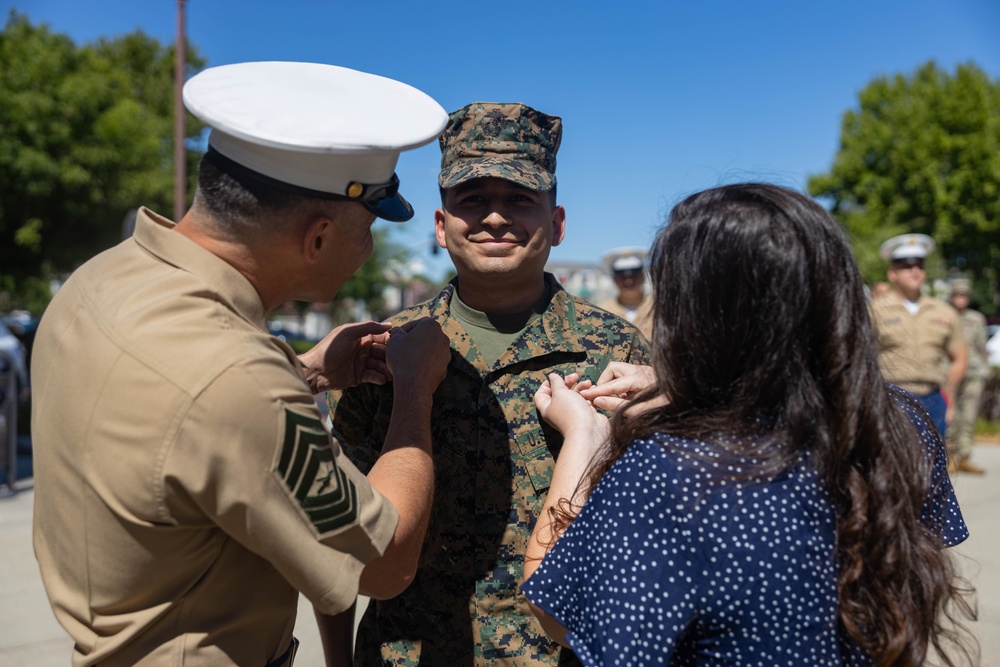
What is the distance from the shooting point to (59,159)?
16.3 meters

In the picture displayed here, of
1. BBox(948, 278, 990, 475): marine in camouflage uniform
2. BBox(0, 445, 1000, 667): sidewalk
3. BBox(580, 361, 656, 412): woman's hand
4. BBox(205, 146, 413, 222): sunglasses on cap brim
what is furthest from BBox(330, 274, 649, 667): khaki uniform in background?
BBox(948, 278, 990, 475): marine in camouflage uniform

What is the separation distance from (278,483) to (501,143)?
1.31 meters

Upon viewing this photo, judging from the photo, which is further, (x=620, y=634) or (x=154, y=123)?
(x=154, y=123)

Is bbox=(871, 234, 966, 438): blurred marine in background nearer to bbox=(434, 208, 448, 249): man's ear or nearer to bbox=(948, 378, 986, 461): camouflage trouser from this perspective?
bbox=(948, 378, 986, 461): camouflage trouser

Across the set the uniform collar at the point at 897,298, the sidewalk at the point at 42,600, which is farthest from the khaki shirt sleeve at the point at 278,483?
the uniform collar at the point at 897,298

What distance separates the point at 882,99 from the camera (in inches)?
1323

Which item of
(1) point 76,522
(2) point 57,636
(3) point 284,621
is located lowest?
(2) point 57,636

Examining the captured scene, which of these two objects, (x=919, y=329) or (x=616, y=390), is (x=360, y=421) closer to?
(x=616, y=390)

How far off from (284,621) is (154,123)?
77.3ft

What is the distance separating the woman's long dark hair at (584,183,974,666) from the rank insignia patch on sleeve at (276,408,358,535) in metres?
0.50

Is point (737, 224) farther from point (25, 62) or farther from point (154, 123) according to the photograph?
point (154, 123)

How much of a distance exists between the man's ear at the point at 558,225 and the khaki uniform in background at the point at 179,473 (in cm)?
117

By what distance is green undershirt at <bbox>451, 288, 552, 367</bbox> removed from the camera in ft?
7.85

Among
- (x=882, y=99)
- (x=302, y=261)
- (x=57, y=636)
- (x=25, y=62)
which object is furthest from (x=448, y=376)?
(x=882, y=99)
